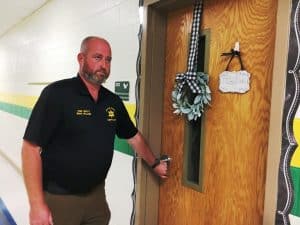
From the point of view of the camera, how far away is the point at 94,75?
1.87 m

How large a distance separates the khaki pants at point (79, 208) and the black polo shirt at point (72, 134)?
6cm

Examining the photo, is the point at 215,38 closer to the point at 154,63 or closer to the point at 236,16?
the point at 236,16

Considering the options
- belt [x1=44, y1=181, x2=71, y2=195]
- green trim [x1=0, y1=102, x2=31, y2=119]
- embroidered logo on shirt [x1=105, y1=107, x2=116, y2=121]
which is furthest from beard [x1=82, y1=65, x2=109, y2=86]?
green trim [x1=0, y1=102, x2=31, y2=119]

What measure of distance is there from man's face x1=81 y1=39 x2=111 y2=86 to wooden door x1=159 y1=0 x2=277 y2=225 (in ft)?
1.58

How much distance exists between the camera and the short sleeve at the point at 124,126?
2.05 m

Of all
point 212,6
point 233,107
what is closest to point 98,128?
point 233,107

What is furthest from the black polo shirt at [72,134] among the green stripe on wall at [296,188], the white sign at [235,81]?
the green stripe on wall at [296,188]

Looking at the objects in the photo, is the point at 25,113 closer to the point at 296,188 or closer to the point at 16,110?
the point at 16,110

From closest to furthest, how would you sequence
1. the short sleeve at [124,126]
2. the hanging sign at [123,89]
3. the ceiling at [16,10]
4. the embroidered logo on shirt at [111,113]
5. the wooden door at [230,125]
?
the wooden door at [230,125] < the embroidered logo on shirt at [111,113] < the short sleeve at [124,126] < the hanging sign at [123,89] < the ceiling at [16,10]

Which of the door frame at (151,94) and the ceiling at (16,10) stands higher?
the ceiling at (16,10)

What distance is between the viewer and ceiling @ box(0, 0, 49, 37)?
14.3ft

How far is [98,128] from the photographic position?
6.05 feet

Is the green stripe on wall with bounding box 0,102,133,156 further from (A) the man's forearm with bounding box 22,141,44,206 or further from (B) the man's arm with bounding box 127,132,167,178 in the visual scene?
(A) the man's forearm with bounding box 22,141,44,206

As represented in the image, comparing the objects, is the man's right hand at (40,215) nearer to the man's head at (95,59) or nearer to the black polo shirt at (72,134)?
the black polo shirt at (72,134)
